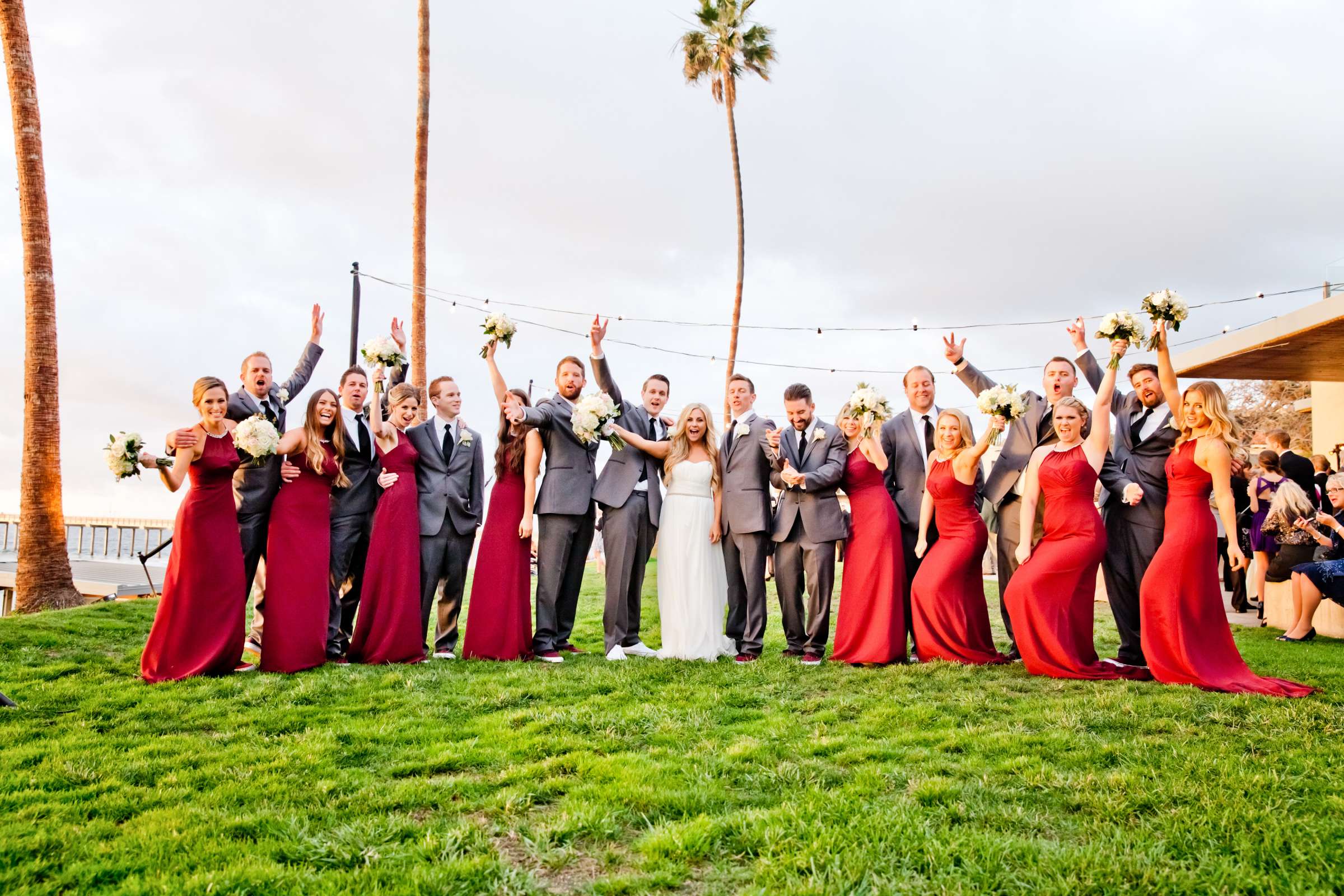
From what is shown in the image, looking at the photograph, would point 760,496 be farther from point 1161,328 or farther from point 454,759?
point 454,759

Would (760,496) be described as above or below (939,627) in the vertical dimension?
above

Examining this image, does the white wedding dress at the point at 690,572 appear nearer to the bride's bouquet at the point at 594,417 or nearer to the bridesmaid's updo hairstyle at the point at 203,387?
the bride's bouquet at the point at 594,417

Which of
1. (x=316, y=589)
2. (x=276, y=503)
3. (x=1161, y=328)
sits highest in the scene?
(x=1161, y=328)

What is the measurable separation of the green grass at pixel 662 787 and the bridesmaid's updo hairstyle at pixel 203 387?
198cm

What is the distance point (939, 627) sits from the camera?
7.02 metres

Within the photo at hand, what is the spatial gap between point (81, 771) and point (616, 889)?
2.68m

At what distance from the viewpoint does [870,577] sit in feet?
23.6

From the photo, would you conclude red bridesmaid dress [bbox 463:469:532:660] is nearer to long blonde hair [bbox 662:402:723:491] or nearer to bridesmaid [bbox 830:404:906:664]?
long blonde hair [bbox 662:402:723:491]

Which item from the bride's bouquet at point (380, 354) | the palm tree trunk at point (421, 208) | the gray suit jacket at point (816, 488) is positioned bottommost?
the gray suit jacket at point (816, 488)

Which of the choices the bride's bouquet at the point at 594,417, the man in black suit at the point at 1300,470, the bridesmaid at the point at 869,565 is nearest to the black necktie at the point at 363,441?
the bride's bouquet at the point at 594,417

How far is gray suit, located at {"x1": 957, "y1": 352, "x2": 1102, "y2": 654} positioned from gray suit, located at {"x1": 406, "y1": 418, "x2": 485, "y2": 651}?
4.24 metres

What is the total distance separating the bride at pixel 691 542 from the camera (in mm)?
7539

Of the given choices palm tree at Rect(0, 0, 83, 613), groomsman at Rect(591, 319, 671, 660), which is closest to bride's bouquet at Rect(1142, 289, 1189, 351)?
groomsman at Rect(591, 319, 671, 660)

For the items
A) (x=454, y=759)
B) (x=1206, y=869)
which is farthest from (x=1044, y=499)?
(x=454, y=759)
